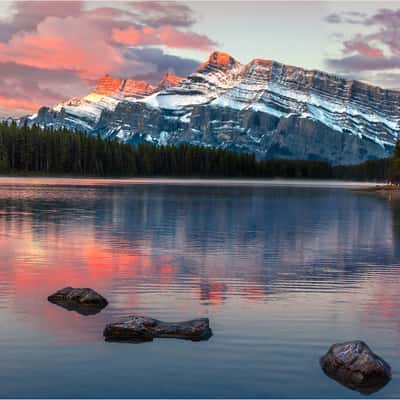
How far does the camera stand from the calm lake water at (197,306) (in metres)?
16.7

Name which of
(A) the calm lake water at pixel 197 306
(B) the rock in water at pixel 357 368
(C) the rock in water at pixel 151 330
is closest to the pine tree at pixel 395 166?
(A) the calm lake water at pixel 197 306

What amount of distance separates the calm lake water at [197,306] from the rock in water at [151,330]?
0.41 m

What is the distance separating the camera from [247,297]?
26.8 metres

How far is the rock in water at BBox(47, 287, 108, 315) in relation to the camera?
24.1 metres

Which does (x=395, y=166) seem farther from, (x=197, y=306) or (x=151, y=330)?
(x=151, y=330)

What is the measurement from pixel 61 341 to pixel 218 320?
5.63 m

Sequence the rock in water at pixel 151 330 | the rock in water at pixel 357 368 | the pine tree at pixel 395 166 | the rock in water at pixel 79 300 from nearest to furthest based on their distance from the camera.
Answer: the rock in water at pixel 357 368
the rock in water at pixel 151 330
the rock in water at pixel 79 300
the pine tree at pixel 395 166

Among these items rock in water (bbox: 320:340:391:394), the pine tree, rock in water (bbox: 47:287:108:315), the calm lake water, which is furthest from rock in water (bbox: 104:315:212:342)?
the pine tree

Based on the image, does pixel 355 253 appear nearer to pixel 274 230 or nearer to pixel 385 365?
pixel 274 230

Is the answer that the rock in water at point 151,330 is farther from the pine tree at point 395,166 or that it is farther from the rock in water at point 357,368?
the pine tree at point 395,166

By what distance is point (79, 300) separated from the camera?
2472 cm

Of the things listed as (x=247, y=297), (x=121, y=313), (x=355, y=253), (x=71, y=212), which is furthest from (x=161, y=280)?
(x=71, y=212)

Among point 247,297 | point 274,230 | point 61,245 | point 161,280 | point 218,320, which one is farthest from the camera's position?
point 274,230

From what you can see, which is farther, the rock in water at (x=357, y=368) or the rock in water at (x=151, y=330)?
the rock in water at (x=151, y=330)
